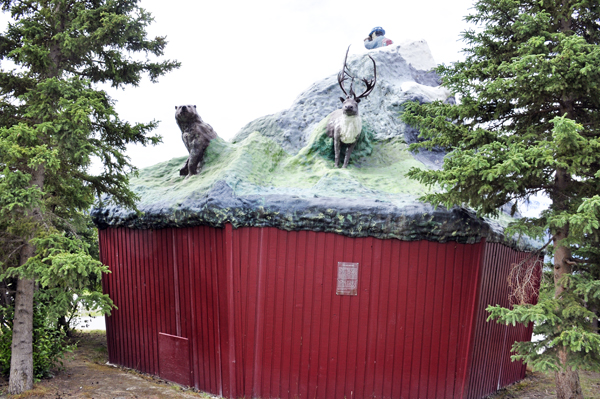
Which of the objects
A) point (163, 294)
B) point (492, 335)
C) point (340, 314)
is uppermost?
point (340, 314)

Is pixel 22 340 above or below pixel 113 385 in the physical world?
above

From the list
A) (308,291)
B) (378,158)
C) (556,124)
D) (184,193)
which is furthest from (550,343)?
(184,193)

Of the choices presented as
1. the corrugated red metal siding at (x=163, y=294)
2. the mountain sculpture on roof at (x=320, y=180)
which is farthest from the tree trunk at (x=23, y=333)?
the corrugated red metal siding at (x=163, y=294)

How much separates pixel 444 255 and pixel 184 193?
14.5 ft

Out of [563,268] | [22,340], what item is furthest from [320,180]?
[22,340]

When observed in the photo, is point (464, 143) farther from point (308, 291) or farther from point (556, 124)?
point (308, 291)

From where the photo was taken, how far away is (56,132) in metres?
6.12

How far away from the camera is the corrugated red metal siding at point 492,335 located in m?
7.55

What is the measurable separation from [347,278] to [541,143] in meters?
3.22

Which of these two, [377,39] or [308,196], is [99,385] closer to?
[308,196]

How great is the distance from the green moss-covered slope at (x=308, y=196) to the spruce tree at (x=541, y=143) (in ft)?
2.24

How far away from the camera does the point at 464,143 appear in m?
6.76

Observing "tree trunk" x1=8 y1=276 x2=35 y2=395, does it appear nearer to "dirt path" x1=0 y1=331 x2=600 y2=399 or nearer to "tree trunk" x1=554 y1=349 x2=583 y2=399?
"dirt path" x1=0 y1=331 x2=600 y2=399

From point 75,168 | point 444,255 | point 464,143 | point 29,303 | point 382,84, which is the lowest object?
point 29,303
